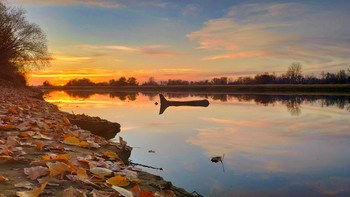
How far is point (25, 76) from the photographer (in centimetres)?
4878

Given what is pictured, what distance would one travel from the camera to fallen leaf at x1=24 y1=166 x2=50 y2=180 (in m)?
3.03

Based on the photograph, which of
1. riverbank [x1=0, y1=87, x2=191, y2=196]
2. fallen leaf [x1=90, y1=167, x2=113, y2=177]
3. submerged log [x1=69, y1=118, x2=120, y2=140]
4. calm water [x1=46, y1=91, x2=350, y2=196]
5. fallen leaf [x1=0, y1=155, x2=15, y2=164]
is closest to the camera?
riverbank [x1=0, y1=87, x2=191, y2=196]

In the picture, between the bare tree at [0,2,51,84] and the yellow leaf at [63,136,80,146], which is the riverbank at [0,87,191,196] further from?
the bare tree at [0,2,51,84]

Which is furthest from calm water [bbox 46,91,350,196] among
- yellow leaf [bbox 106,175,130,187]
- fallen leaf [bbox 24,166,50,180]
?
fallen leaf [bbox 24,166,50,180]

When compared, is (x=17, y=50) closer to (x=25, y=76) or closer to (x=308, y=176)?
(x=25, y=76)

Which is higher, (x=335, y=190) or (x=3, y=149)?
(x=3, y=149)

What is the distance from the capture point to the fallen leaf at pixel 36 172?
3034 millimetres

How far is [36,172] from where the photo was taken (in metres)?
3.09

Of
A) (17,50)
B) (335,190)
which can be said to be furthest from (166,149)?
(17,50)

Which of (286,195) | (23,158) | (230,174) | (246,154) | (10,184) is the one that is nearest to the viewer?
(10,184)

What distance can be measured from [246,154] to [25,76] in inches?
2003

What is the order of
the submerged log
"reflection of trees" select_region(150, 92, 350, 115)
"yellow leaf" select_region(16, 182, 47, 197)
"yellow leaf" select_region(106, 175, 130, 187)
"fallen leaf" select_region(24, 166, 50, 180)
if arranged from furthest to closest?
"reflection of trees" select_region(150, 92, 350, 115), the submerged log, "yellow leaf" select_region(106, 175, 130, 187), "fallen leaf" select_region(24, 166, 50, 180), "yellow leaf" select_region(16, 182, 47, 197)

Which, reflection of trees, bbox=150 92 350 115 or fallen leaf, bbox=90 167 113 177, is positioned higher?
fallen leaf, bbox=90 167 113 177

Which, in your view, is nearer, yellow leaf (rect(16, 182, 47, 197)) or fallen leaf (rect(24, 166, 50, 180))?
yellow leaf (rect(16, 182, 47, 197))
